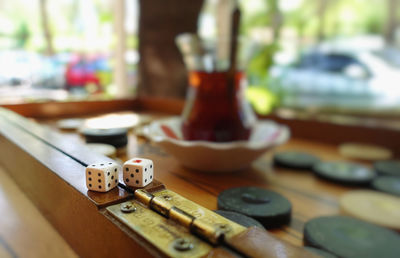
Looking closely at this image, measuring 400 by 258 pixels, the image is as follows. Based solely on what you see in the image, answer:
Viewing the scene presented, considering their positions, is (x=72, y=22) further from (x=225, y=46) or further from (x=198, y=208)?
(x=198, y=208)

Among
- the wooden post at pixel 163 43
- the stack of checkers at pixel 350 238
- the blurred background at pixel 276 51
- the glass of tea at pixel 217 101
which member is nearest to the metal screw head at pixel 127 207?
the stack of checkers at pixel 350 238

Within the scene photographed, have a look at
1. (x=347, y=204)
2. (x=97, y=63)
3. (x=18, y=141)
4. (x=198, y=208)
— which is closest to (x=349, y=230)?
(x=347, y=204)

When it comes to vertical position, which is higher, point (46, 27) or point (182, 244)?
point (46, 27)

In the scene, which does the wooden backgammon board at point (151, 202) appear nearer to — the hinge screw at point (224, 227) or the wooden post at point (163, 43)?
the hinge screw at point (224, 227)

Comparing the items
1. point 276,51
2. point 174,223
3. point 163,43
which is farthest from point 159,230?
point 276,51

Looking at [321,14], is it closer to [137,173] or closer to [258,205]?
[258,205]

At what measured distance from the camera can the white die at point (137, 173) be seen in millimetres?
404

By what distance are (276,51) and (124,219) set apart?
12.7 feet

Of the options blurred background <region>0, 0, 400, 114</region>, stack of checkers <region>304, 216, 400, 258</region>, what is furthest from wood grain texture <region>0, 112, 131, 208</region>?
blurred background <region>0, 0, 400, 114</region>

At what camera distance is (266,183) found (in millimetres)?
722

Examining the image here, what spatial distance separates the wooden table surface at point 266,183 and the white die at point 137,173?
3cm

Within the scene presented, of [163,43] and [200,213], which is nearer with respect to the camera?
[200,213]

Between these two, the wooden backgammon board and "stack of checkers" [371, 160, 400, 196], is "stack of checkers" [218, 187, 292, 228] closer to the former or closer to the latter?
the wooden backgammon board

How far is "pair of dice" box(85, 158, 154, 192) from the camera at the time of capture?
0.39 m
